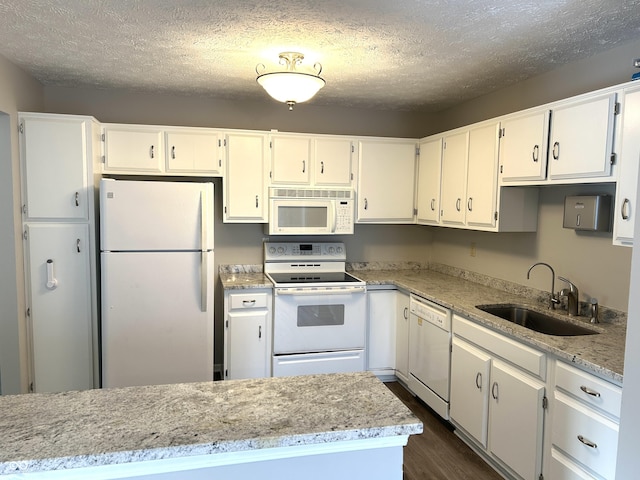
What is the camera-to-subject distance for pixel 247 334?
3498mm

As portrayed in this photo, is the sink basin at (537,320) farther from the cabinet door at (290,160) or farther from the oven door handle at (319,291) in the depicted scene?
the cabinet door at (290,160)

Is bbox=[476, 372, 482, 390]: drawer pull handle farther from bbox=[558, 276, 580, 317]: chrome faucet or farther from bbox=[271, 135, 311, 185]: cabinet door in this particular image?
bbox=[271, 135, 311, 185]: cabinet door

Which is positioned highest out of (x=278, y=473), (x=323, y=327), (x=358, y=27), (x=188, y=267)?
(x=358, y=27)

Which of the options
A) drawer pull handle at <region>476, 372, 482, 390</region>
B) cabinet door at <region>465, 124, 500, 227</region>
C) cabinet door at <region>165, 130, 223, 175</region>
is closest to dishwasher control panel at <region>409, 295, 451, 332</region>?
drawer pull handle at <region>476, 372, 482, 390</region>

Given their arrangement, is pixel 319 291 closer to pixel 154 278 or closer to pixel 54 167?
pixel 154 278

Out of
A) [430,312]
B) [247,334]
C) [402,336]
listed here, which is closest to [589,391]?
[430,312]

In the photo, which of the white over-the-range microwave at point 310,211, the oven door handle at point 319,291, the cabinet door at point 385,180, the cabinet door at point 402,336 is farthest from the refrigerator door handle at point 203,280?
the cabinet door at point 402,336

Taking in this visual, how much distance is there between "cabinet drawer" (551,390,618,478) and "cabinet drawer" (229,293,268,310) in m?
2.14

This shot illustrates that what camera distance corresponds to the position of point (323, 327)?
3611 millimetres

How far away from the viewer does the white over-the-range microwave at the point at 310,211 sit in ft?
12.3

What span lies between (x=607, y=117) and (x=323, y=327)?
2.40 m

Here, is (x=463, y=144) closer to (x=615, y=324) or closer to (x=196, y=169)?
(x=615, y=324)

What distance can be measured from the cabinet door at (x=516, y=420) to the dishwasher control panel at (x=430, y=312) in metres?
Result: 0.53

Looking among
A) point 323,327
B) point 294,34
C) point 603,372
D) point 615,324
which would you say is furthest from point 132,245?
point 615,324
